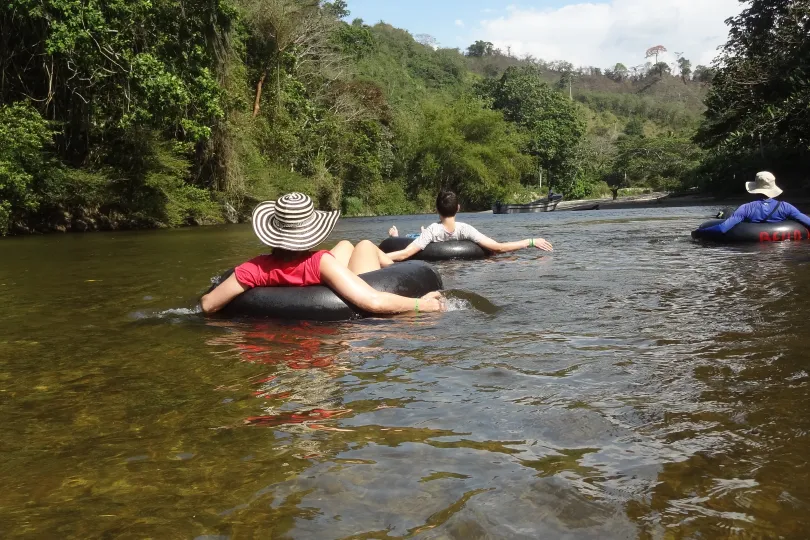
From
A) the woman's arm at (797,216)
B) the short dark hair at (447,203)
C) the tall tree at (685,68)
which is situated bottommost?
the woman's arm at (797,216)

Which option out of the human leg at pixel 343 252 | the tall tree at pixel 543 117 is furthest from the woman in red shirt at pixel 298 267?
the tall tree at pixel 543 117

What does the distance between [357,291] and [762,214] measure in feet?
24.4

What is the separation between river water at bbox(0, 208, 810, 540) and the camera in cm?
206

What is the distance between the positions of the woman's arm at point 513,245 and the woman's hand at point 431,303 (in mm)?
3769

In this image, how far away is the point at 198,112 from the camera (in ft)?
67.0

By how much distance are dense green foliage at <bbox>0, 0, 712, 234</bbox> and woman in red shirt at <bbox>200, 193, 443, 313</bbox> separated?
1368 centimetres

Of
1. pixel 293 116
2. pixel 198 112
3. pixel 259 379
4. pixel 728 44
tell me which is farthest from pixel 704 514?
pixel 293 116

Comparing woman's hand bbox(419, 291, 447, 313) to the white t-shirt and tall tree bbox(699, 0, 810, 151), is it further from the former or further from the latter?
tall tree bbox(699, 0, 810, 151)

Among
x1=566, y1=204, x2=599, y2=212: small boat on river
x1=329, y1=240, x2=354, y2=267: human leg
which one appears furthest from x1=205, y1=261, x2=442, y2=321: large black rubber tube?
x1=566, y1=204, x2=599, y2=212: small boat on river

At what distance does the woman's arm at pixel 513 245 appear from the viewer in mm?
9133

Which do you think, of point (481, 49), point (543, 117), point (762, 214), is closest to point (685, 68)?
point (481, 49)

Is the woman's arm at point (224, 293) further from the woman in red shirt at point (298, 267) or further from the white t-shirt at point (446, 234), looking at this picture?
the white t-shirt at point (446, 234)

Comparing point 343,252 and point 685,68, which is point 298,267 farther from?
point 685,68

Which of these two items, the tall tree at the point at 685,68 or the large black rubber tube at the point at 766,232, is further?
the tall tree at the point at 685,68
